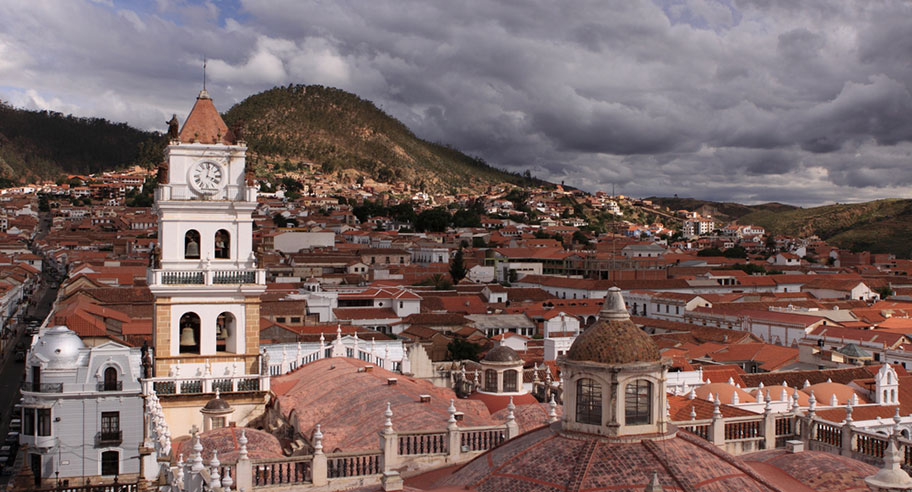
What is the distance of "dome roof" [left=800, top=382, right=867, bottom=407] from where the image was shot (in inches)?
1129

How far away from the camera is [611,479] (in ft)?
30.5

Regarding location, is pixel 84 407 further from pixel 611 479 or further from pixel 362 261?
pixel 362 261

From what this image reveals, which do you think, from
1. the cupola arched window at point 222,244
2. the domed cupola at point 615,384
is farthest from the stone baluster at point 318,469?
the cupola arched window at point 222,244

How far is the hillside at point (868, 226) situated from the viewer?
149875mm

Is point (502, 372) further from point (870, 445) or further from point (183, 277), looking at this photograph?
point (870, 445)

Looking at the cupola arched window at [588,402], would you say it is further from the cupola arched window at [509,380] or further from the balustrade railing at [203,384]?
the cupola arched window at [509,380]

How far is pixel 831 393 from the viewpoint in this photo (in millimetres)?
29312

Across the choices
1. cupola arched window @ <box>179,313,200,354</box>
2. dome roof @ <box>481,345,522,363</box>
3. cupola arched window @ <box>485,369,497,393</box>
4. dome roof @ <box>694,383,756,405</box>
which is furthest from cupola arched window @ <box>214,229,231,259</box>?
dome roof @ <box>694,383,756,405</box>

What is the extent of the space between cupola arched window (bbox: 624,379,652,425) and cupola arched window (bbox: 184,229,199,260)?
1210 centimetres

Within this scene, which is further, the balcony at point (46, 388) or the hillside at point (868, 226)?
the hillside at point (868, 226)

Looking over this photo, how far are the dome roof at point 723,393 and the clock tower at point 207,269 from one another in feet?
Answer: 52.9

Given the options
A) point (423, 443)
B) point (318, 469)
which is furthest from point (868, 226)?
point (318, 469)

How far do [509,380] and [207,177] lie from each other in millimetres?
9488

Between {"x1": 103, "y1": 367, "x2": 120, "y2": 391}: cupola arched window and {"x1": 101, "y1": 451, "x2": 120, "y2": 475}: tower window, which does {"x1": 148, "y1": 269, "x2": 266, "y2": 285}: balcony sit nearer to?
{"x1": 103, "y1": 367, "x2": 120, "y2": 391}: cupola arched window
